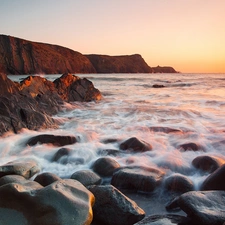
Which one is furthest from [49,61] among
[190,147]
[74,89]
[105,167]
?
[105,167]

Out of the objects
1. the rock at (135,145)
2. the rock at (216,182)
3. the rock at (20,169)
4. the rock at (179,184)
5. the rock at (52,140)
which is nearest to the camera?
the rock at (216,182)

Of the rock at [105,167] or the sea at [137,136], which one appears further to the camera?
the sea at [137,136]

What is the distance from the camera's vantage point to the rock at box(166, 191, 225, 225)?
7.43ft

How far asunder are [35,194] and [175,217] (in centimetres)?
123

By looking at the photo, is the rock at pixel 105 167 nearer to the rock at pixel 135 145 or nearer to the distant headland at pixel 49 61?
the rock at pixel 135 145

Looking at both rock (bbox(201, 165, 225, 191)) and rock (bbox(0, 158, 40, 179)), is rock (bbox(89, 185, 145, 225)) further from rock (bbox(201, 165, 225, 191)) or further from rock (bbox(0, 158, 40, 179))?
rock (bbox(0, 158, 40, 179))

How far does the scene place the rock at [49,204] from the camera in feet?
6.90

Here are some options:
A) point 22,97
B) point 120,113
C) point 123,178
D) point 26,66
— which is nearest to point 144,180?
point 123,178

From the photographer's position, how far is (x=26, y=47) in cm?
6531

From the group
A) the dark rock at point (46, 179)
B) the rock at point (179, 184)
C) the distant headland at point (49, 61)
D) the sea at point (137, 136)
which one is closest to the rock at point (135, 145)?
the sea at point (137, 136)

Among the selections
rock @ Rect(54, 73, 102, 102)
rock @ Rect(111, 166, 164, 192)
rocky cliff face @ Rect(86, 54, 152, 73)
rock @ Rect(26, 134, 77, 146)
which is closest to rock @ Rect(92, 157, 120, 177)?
rock @ Rect(111, 166, 164, 192)

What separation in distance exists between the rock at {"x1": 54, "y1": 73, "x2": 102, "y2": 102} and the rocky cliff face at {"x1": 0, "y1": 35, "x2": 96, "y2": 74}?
51.7 meters

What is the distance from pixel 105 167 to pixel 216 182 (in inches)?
56.2

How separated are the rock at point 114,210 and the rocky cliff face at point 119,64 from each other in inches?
3421
